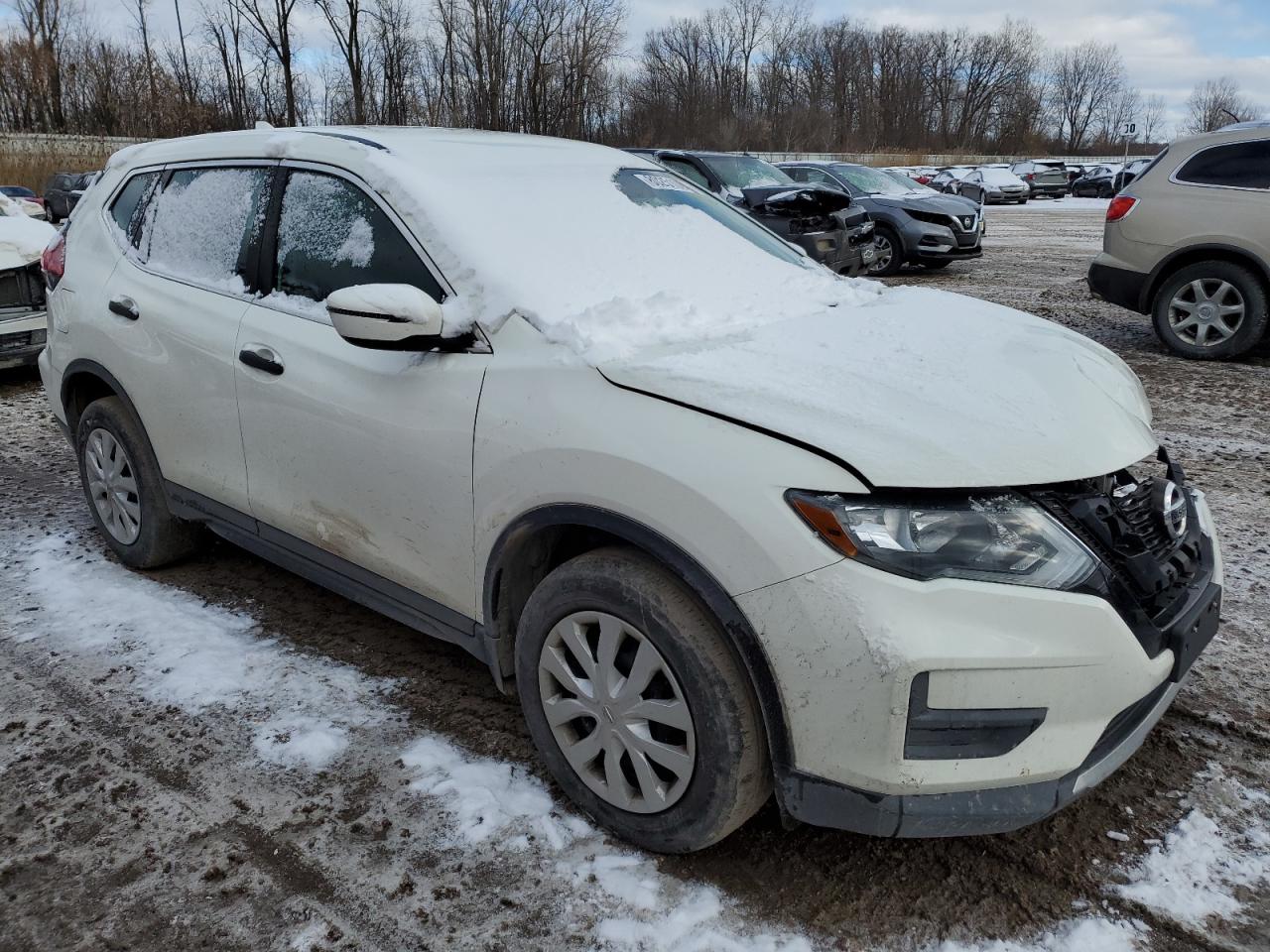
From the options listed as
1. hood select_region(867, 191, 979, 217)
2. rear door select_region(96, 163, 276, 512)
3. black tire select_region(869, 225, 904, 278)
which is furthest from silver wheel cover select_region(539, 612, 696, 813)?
hood select_region(867, 191, 979, 217)

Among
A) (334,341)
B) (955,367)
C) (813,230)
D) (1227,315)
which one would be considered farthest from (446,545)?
(813,230)

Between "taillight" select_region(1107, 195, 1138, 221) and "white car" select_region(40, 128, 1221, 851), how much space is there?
5.53 metres

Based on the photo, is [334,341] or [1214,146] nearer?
[334,341]

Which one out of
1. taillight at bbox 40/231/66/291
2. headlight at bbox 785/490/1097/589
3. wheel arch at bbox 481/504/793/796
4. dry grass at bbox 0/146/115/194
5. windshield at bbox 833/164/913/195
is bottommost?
wheel arch at bbox 481/504/793/796

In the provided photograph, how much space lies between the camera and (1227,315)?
301 inches

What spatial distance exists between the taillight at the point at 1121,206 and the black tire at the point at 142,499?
7.25 metres

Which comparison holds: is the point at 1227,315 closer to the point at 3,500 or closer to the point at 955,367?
the point at 955,367

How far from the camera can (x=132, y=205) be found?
388 centimetres

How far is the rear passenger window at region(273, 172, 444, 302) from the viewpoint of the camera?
9.06 ft

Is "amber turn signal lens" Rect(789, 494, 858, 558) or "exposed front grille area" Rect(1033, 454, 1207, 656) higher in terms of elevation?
"amber turn signal lens" Rect(789, 494, 858, 558)

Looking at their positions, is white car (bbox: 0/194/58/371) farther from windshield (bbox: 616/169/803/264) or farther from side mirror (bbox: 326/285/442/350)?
side mirror (bbox: 326/285/442/350)

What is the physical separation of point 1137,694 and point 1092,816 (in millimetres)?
667

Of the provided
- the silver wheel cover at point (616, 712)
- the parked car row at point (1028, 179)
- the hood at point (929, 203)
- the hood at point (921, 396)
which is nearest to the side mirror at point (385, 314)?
the hood at point (921, 396)

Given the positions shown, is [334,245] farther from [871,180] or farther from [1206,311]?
[871,180]
